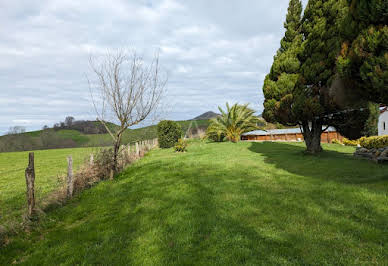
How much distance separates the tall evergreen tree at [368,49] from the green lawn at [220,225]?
2707mm

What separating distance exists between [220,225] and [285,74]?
9163 mm

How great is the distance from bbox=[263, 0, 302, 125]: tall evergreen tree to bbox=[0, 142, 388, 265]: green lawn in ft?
15.2

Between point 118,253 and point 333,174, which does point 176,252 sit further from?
point 333,174

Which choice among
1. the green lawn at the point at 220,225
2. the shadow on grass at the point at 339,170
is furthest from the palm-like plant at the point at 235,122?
the green lawn at the point at 220,225

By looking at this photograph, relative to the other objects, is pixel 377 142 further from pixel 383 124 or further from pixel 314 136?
pixel 383 124

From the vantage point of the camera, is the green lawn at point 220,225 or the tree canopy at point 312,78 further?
the tree canopy at point 312,78

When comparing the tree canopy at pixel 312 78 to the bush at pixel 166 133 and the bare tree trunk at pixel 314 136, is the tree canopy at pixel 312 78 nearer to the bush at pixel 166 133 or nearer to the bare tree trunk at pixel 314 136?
the bare tree trunk at pixel 314 136

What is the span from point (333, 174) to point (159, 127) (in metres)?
16.8

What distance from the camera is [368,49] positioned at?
5.47 m

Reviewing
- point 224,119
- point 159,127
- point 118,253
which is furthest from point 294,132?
point 118,253

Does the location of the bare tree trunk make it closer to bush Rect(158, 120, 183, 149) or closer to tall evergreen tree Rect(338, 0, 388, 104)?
tall evergreen tree Rect(338, 0, 388, 104)

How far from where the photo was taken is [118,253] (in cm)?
319

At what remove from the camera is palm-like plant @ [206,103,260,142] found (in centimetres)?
2056

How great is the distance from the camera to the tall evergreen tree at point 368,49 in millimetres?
5129
